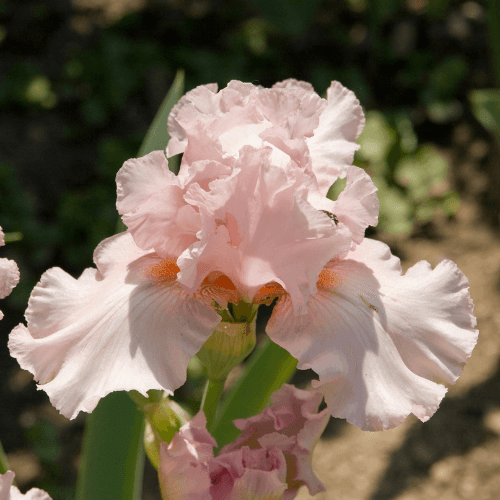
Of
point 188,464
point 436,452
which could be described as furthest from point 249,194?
point 436,452

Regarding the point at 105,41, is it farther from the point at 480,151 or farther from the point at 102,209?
the point at 480,151

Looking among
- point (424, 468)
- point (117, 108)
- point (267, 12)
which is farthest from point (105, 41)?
point (424, 468)

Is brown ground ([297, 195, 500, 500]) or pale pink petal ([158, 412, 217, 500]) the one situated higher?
pale pink petal ([158, 412, 217, 500])

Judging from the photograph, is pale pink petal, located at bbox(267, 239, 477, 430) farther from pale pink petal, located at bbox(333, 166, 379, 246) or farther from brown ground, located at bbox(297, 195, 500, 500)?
brown ground, located at bbox(297, 195, 500, 500)

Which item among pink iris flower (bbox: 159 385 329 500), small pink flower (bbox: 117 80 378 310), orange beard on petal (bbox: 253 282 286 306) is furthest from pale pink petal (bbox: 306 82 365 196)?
pink iris flower (bbox: 159 385 329 500)

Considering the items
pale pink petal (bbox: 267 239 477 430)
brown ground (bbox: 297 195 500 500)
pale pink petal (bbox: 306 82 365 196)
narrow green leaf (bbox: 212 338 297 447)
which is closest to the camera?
pale pink petal (bbox: 267 239 477 430)
